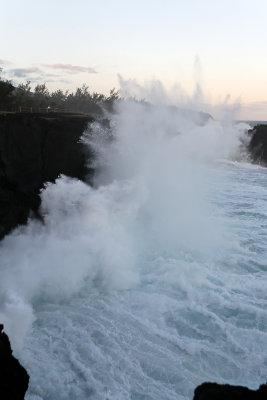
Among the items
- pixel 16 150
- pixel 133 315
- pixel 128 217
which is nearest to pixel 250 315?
pixel 133 315

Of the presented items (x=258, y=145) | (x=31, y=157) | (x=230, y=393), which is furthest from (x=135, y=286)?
(x=258, y=145)

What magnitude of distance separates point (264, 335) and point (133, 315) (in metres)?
2.88

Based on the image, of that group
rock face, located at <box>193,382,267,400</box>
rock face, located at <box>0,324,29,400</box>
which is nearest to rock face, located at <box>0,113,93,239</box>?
rock face, located at <box>0,324,29,400</box>

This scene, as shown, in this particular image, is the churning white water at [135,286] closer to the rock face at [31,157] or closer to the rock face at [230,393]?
the rock face at [31,157]

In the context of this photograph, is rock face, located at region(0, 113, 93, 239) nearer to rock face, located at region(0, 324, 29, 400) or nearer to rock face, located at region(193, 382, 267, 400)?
rock face, located at region(0, 324, 29, 400)

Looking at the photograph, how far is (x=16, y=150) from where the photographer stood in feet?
57.8

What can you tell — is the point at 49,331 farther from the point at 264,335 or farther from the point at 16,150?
the point at 16,150

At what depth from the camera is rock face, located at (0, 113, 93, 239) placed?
53.8 feet

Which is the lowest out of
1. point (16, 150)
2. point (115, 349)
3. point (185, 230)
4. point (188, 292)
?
point (185, 230)

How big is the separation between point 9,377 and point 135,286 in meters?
5.86

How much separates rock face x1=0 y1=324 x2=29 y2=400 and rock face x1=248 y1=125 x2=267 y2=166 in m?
38.9

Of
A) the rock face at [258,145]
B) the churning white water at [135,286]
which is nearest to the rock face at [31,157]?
the churning white water at [135,286]

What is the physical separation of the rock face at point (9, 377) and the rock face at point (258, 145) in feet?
128

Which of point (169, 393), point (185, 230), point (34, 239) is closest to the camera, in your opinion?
point (169, 393)
